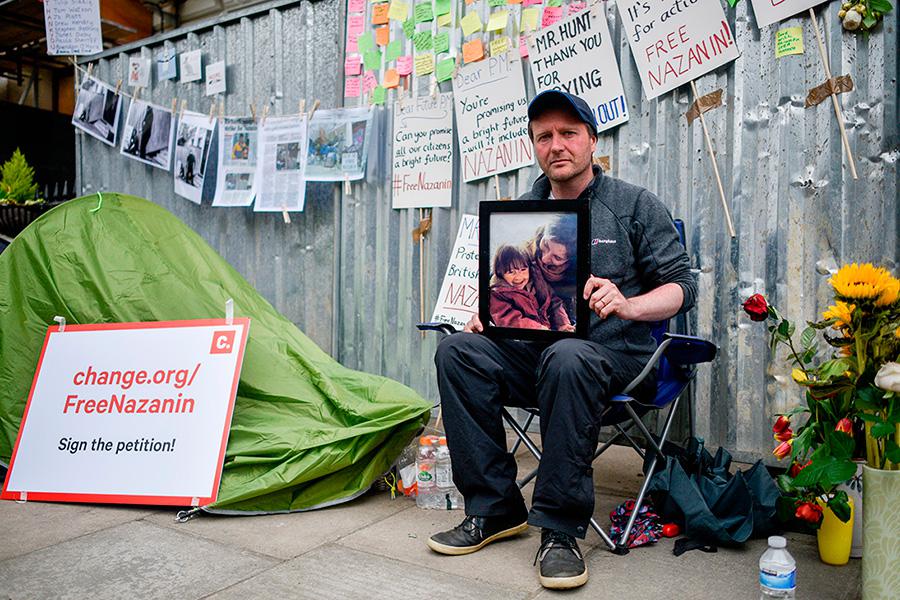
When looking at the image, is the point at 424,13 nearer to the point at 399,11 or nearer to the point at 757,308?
the point at 399,11

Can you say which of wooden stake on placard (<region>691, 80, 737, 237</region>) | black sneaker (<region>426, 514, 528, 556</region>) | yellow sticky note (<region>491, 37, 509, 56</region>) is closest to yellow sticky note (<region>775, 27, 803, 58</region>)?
wooden stake on placard (<region>691, 80, 737, 237</region>)

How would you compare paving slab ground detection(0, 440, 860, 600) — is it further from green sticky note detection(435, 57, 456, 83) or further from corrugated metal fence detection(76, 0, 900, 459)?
green sticky note detection(435, 57, 456, 83)

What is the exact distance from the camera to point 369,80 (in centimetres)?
431

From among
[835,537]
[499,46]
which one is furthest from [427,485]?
[499,46]

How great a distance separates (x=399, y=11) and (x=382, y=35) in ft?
0.55

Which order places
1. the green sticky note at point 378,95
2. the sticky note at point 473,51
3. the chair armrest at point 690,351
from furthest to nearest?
the green sticky note at point 378,95
the sticky note at point 473,51
the chair armrest at point 690,351

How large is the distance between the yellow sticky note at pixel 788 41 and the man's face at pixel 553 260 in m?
1.45

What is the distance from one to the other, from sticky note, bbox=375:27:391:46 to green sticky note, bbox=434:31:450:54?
1.13 ft

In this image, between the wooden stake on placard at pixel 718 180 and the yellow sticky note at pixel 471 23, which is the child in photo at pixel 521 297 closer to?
the wooden stake on placard at pixel 718 180

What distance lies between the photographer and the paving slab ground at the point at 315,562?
201 cm

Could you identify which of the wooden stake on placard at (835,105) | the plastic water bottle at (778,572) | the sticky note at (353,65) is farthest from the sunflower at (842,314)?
the sticky note at (353,65)

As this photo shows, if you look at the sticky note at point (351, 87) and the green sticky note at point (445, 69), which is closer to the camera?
the green sticky note at point (445, 69)

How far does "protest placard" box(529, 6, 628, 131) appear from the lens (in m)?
3.40

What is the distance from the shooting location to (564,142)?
246cm
